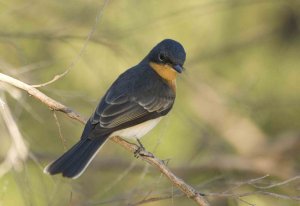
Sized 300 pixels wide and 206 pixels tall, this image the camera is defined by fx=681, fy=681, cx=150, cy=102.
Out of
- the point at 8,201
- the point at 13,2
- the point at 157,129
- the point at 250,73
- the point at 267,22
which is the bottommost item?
the point at 8,201

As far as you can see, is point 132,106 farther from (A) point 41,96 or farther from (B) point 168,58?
(A) point 41,96

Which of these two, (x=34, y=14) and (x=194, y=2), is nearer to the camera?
(x=34, y=14)

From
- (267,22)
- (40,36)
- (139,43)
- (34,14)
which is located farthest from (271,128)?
(40,36)

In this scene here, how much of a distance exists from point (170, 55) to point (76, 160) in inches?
52.5

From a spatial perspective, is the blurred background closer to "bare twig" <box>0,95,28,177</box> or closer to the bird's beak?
the bird's beak

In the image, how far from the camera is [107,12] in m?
7.45

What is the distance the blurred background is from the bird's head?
71cm

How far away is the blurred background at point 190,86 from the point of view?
6.85 m

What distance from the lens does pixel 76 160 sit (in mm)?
4578

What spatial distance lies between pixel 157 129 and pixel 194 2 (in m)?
1.60

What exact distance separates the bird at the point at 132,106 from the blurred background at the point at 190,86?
80 cm

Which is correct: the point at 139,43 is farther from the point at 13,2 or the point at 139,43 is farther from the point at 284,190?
the point at 284,190

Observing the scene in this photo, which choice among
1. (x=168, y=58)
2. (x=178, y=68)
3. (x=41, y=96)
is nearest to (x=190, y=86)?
(x=168, y=58)

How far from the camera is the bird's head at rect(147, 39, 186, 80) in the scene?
541cm
